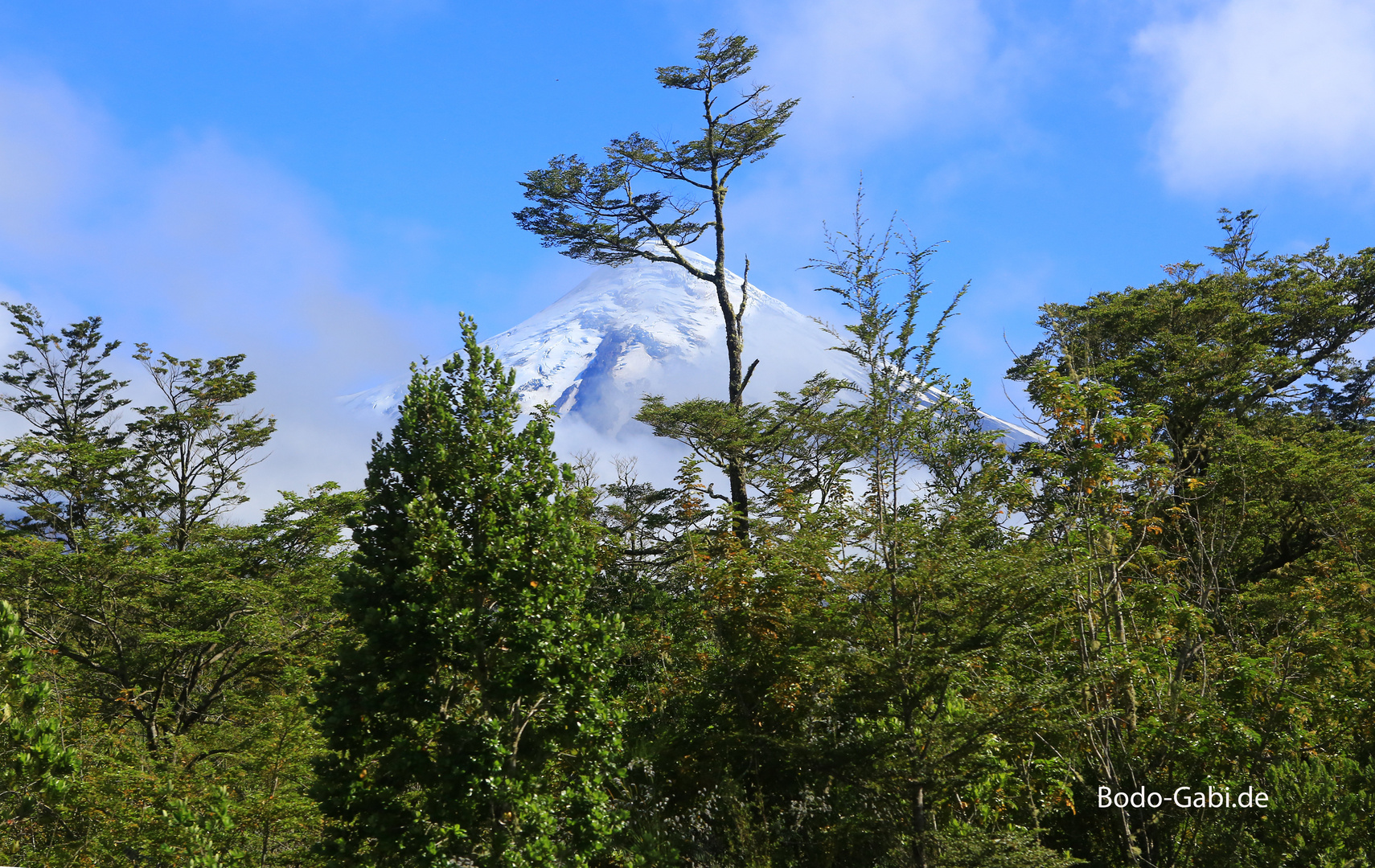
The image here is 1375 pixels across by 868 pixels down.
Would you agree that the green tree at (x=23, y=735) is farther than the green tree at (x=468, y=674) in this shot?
Yes

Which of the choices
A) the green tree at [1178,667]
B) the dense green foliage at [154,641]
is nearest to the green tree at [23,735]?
the dense green foliage at [154,641]

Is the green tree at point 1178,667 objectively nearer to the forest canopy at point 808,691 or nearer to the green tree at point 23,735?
the forest canopy at point 808,691

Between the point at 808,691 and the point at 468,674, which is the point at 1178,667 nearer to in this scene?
the point at 808,691

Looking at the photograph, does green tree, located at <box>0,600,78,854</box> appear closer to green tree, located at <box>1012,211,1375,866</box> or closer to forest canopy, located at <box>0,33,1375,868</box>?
forest canopy, located at <box>0,33,1375,868</box>

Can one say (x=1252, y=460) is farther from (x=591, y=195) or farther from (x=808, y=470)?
(x=591, y=195)

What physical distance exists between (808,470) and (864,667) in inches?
394

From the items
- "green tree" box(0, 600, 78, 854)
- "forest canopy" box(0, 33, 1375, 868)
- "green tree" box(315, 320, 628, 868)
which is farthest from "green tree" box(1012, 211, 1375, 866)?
"green tree" box(0, 600, 78, 854)

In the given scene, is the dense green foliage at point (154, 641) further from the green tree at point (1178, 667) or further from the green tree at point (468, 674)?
the green tree at point (1178, 667)

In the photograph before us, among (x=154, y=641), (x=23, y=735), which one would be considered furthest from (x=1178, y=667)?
(x=154, y=641)

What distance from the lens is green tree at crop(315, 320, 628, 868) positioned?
186 inches

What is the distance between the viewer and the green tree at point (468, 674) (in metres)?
4.73

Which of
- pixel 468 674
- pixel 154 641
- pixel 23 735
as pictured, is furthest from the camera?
pixel 154 641

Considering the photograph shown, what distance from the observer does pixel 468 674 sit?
513cm

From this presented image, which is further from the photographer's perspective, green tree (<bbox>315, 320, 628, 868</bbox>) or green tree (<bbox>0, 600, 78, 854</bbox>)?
green tree (<bbox>0, 600, 78, 854</bbox>)
